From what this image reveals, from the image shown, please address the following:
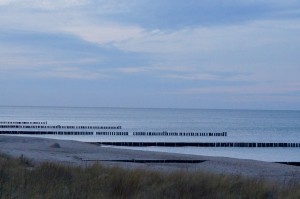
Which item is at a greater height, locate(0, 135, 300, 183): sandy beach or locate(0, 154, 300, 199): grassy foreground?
locate(0, 154, 300, 199): grassy foreground

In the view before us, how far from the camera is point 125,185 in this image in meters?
11.8

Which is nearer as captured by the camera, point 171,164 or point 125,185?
point 125,185

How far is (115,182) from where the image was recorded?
39.2 feet

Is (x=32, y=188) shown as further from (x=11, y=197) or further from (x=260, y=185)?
(x=260, y=185)

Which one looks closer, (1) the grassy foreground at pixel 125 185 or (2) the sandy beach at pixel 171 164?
(1) the grassy foreground at pixel 125 185

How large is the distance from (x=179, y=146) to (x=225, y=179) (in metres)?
48.4

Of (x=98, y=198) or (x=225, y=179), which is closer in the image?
(x=98, y=198)

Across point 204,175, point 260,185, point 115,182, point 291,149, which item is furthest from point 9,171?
point 291,149

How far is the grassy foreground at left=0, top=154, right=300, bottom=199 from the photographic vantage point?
1045 cm

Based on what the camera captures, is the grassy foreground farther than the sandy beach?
No

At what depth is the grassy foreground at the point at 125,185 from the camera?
1045cm

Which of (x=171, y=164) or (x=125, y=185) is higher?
(x=125, y=185)

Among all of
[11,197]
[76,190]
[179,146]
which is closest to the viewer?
[11,197]

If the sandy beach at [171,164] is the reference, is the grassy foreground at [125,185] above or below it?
above
